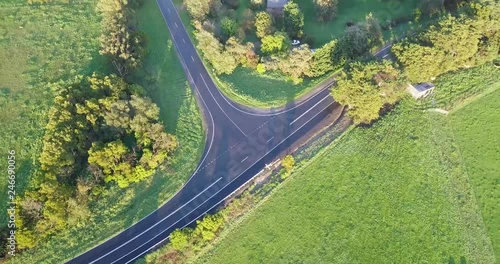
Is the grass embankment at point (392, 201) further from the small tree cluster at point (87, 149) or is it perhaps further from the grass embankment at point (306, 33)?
the small tree cluster at point (87, 149)

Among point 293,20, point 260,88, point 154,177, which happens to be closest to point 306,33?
point 293,20

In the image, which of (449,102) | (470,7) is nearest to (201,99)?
(449,102)

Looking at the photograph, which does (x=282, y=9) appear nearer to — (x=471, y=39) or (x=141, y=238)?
(x=471, y=39)

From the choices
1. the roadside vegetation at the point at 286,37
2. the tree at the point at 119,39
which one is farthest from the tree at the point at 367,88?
the tree at the point at 119,39

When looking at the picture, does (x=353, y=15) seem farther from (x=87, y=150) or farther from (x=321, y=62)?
(x=87, y=150)

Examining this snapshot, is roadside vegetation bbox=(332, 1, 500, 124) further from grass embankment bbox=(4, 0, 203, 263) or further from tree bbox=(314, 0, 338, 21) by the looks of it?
grass embankment bbox=(4, 0, 203, 263)
